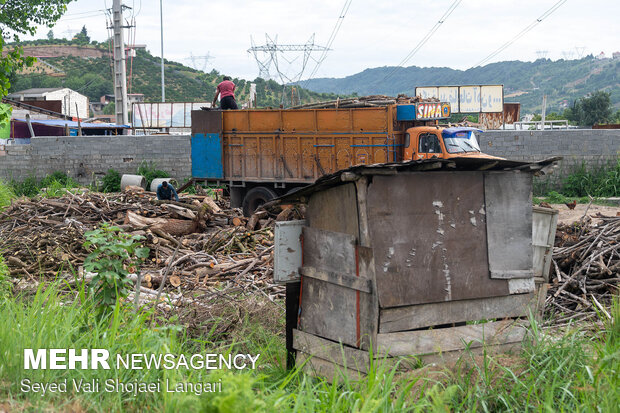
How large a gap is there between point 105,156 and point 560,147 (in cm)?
1484

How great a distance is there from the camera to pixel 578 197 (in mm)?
19219

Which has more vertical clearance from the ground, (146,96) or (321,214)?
(146,96)

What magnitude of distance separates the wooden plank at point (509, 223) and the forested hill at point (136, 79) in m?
58.5

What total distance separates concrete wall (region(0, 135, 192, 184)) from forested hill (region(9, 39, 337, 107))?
1669 inches

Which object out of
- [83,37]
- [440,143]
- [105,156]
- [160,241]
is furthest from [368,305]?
[83,37]

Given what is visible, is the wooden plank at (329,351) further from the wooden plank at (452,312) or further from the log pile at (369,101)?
the log pile at (369,101)

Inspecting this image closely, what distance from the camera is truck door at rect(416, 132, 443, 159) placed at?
13281mm

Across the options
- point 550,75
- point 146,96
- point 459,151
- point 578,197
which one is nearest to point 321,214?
point 459,151

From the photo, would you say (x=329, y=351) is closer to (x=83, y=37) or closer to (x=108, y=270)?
(x=108, y=270)

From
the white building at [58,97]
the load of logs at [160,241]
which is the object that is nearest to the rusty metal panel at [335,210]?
the load of logs at [160,241]

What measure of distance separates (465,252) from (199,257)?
5.87m

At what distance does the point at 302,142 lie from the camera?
14859 mm

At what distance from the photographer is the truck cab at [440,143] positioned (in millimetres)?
13227

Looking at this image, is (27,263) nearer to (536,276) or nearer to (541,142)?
(536,276)
